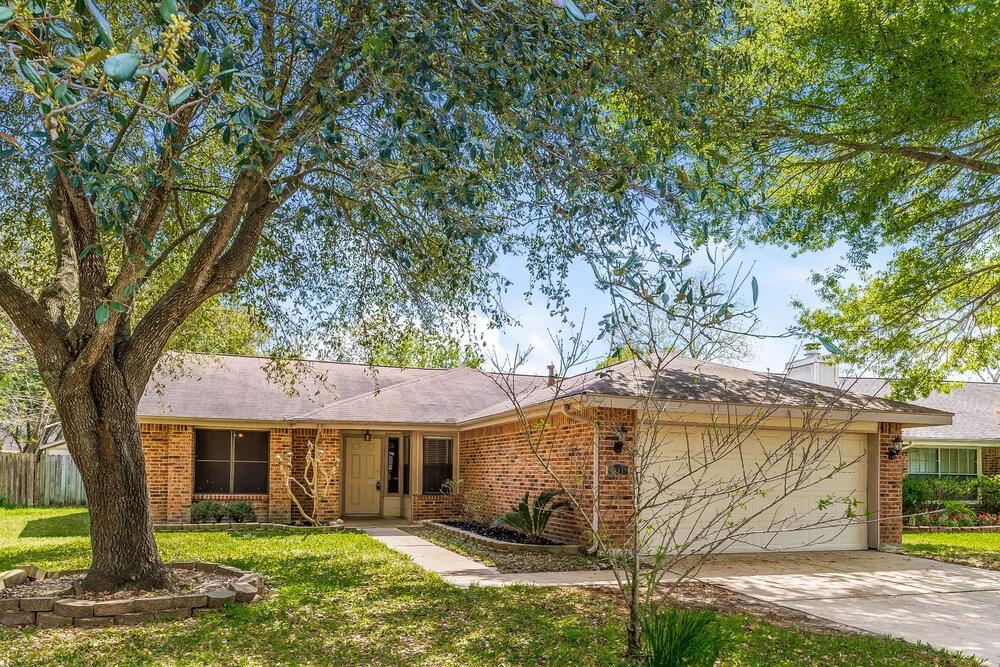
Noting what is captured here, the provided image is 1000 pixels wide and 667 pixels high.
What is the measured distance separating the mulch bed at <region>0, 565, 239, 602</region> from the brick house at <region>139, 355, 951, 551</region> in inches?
132

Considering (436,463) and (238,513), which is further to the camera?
(436,463)

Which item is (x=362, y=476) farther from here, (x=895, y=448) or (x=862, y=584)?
(x=862, y=584)

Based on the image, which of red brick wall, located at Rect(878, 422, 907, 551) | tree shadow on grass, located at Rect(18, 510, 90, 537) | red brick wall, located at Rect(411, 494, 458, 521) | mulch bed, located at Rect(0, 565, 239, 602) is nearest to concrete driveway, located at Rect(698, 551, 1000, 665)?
red brick wall, located at Rect(878, 422, 907, 551)

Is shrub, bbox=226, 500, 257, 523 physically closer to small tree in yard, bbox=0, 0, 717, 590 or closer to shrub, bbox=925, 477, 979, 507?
small tree in yard, bbox=0, 0, 717, 590

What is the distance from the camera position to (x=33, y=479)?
24484 mm

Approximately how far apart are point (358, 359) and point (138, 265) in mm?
5666

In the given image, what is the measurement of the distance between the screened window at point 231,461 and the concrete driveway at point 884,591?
35.6ft

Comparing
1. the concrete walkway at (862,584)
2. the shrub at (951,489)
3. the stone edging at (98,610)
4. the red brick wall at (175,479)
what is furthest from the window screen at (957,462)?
the stone edging at (98,610)

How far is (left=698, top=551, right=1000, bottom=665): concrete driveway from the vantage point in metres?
7.52

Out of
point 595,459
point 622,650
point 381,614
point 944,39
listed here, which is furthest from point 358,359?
point 944,39

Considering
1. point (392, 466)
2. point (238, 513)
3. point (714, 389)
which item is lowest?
point (238, 513)

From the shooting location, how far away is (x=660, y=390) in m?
11.9

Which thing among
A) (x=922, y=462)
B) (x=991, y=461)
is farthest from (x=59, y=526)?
(x=991, y=461)

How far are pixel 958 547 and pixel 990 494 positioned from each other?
7151 mm
